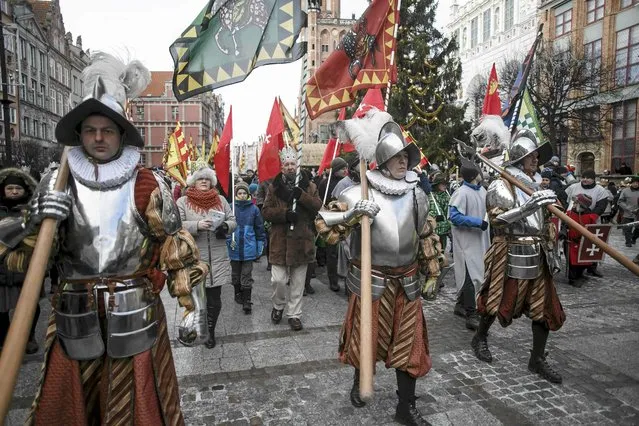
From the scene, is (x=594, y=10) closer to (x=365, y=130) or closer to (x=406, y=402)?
(x=365, y=130)

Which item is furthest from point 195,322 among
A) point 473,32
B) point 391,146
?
point 473,32

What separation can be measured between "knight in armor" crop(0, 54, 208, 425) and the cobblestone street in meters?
1.21

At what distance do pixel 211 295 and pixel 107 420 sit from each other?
2.80 metres

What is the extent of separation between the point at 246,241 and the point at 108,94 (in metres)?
4.00

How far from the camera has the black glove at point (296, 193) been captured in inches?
229

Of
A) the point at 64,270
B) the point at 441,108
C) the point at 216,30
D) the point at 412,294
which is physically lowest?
the point at 412,294

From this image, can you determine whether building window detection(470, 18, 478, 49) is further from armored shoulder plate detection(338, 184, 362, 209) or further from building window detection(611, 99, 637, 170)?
armored shoulder plate detection(338, 184, 362, 209)

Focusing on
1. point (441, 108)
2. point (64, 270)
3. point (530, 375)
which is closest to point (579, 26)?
point (441, 108)

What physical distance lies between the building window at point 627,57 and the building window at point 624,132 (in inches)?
55.9

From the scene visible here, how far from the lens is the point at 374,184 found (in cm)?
357

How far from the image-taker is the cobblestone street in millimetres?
3527

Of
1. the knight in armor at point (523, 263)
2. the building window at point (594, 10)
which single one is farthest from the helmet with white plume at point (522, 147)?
the building window at point (594, 10)

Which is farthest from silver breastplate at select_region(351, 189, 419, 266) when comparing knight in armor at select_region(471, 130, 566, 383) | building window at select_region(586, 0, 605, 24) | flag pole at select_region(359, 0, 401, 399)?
building window at select_region(586, 0, 605, 24)

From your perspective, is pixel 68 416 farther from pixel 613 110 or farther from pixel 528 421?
pixel 613 110
